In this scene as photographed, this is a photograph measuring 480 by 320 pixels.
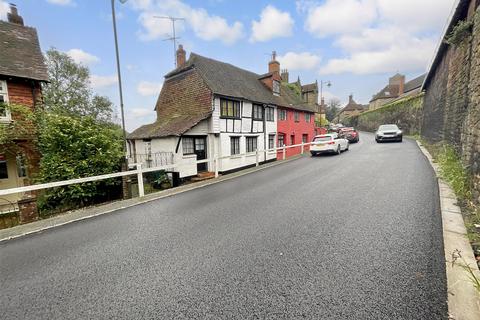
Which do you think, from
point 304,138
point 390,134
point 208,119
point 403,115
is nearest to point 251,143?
point 208,119

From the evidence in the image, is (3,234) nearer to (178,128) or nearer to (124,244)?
(124,244)

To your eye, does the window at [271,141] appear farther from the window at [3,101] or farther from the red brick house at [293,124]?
the window at [3,101]

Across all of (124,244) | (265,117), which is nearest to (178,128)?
(265,117)

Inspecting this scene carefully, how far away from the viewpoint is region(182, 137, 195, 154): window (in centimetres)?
1401

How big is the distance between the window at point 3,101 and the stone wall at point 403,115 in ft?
108

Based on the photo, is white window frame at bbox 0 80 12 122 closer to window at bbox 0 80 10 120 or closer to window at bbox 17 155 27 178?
window at bbox 0 80 10 120

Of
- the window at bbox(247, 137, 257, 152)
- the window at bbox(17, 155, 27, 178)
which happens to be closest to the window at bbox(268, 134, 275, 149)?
the window at bbox(247, 137, 257, 152)

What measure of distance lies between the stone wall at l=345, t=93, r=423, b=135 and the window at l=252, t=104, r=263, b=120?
18055mm

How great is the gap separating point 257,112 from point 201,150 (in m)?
6.57

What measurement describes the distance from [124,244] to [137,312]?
1.94 m

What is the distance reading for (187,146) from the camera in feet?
46.7

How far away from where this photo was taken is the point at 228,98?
15805mm


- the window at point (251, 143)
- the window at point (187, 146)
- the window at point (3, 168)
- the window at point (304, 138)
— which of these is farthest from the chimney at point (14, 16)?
the window at point (304, 138)

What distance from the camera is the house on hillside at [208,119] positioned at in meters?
14.2
